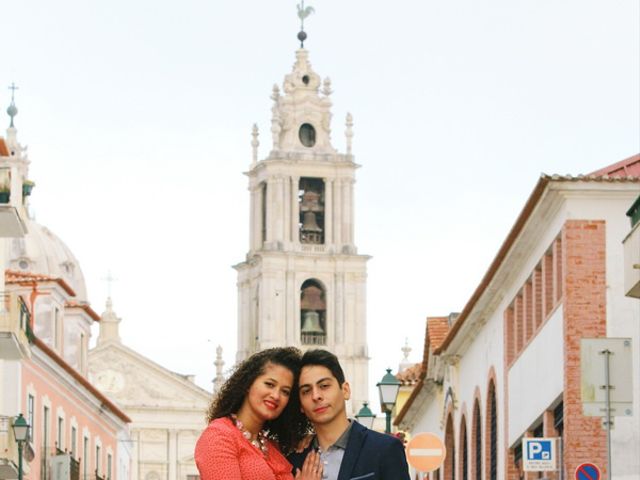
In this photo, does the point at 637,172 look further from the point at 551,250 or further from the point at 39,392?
the point at 39,392

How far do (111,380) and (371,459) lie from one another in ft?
336

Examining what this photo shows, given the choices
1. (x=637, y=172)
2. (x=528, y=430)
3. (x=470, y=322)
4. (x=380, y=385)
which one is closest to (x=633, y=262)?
(x=380, y=385)

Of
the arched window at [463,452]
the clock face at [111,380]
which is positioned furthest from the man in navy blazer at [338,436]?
the clock face at [111,380]

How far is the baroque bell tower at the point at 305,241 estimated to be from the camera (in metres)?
107

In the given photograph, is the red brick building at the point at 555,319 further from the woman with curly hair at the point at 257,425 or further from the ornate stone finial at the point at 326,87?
the ornate stone finial at the point at 326,87

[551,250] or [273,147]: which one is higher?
[273,147]

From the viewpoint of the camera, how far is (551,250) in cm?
3170

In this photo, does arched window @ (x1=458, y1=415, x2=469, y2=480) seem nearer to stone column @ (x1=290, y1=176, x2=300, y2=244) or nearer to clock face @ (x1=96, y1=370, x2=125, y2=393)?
stone column @ (x1=290, y1=176, x2=300, y2=244)

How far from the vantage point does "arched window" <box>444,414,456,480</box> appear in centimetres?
4850

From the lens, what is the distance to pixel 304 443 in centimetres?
980

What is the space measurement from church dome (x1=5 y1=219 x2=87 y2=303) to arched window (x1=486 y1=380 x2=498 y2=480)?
42.2 metres

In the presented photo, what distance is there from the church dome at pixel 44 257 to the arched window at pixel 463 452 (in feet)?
120

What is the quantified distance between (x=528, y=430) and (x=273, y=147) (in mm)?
74337

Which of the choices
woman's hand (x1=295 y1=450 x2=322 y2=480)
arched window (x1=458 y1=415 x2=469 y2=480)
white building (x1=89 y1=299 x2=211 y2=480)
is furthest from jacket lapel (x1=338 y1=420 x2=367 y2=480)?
white building (x1=89 y1=299 x2=211 y2=480)
